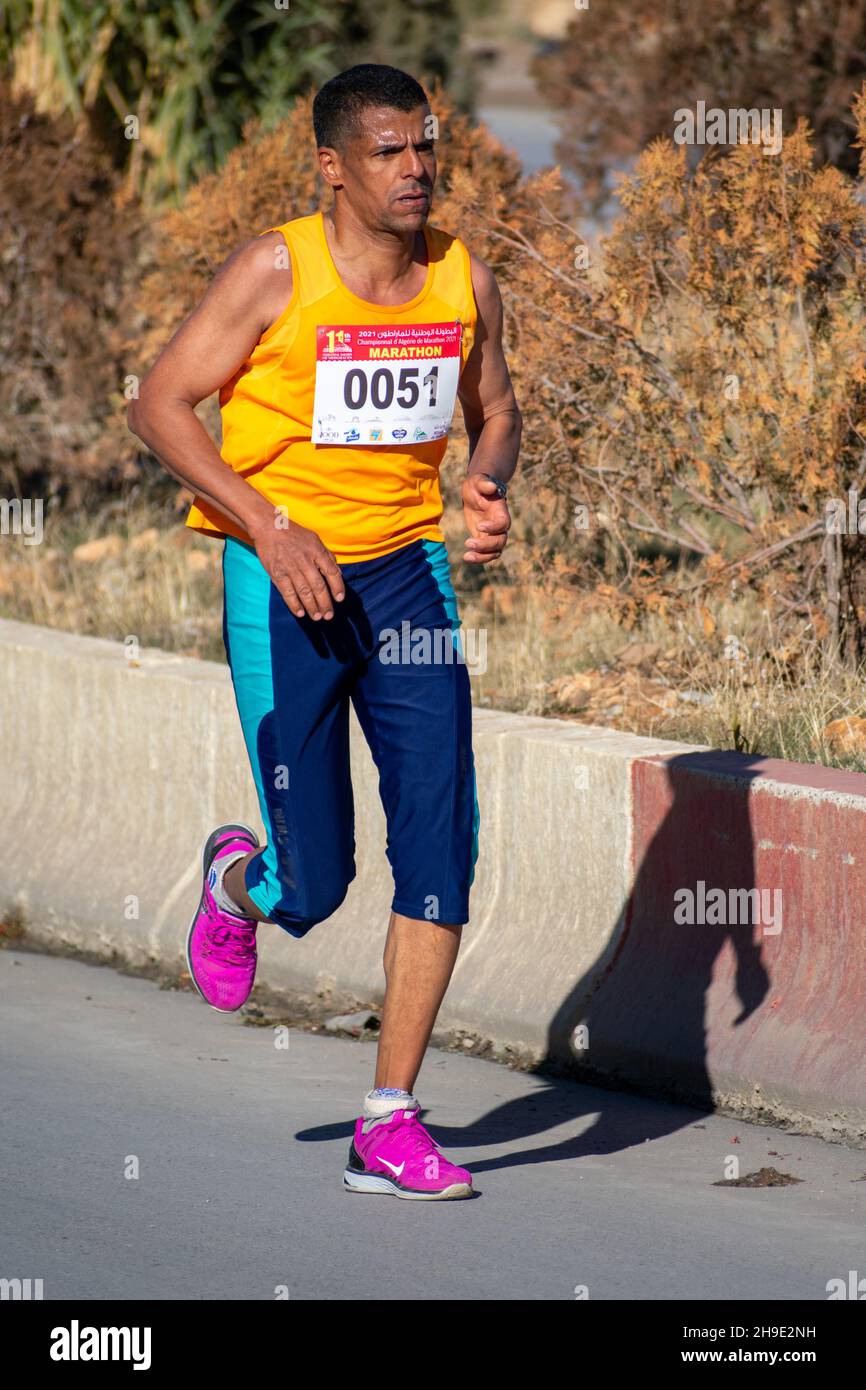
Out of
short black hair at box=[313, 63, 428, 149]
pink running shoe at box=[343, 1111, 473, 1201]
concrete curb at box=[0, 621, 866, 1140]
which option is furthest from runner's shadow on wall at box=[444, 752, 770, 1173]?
short black hair at box=[313, 63, 428, 149]

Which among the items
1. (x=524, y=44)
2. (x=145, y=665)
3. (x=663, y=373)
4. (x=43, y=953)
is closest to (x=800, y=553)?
(x=663, y=373)

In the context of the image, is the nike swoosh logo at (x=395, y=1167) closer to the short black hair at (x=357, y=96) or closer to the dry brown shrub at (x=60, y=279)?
the short black hair at (x=357, y=96)

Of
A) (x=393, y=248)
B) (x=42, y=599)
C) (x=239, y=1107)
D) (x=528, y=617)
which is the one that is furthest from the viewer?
(x=42, y=599)

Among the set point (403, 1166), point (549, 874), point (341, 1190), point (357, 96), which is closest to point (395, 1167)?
point (403, 1166)

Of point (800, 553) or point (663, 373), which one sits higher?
point (663, 373)

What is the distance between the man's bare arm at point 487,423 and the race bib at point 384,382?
159mm

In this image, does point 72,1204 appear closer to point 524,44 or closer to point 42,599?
point 42,599

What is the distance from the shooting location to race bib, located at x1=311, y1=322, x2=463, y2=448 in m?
4.82

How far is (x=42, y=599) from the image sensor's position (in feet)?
30.3

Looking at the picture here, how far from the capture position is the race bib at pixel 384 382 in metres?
4.82

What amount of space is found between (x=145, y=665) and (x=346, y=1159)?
9.08ft

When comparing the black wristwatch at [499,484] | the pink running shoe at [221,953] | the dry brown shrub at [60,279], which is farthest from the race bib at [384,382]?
the dry brown shrub at [60,279]

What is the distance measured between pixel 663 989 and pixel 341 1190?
1276 millimetres

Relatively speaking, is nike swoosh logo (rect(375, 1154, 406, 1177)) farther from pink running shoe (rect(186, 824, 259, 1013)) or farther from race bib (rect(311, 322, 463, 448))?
race bib (rect(311, 322, 463, 448))
